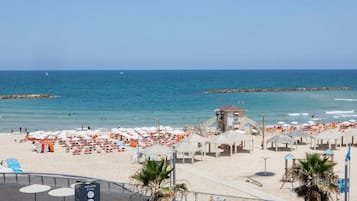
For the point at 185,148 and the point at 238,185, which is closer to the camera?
the point at 238,185

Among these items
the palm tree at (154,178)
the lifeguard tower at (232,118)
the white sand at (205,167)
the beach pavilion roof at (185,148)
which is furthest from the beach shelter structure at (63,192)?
the lifeguard tower at (232,118)

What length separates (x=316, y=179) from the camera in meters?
11.3

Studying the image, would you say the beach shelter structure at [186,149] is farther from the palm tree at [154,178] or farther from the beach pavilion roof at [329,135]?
the palm tree at [154,178]

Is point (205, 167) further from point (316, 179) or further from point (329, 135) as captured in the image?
point (316, 179)

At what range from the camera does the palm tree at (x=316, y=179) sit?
1128cm

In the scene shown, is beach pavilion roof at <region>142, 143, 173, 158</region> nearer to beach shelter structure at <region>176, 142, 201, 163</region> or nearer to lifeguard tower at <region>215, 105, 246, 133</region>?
beach shelter structure at <region>176, 142, 201, 163</region>

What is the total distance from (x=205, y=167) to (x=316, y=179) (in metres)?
13.9

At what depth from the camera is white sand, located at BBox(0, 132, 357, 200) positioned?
20.1 m

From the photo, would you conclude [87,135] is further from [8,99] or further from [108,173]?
[8,99]

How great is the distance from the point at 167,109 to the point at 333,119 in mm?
22932

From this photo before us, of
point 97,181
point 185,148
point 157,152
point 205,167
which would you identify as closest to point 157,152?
point 157,152

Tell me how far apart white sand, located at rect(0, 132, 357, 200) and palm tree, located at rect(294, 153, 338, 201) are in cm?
713

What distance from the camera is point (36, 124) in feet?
167

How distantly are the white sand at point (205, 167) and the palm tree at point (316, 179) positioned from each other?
281 inches
